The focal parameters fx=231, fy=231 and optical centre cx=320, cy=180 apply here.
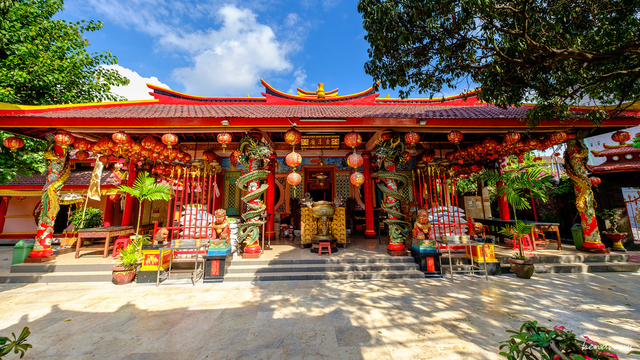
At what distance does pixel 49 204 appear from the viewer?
5543 millimetres

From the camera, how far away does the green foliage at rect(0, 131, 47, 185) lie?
21.9ft

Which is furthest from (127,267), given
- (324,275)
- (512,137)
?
(512,137)

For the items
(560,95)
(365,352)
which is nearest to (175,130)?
(365,352)

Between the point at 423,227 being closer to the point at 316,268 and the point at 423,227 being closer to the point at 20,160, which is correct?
the point at 316,268

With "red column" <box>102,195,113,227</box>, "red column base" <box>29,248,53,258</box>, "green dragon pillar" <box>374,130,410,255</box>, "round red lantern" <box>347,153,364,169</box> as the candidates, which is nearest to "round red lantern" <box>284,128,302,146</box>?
"round red lantern" <box>347,153,364,169</box>

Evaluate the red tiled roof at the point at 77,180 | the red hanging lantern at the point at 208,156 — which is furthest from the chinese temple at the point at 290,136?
the red tiled roof at the point at 77,180

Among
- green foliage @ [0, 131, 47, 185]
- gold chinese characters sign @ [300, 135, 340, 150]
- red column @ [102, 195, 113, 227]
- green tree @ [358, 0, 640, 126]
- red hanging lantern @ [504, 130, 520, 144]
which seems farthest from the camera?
red column @ [102, 195, 113, 227]

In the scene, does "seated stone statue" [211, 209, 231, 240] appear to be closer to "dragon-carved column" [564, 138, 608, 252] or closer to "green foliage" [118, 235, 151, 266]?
"green foliage" [118, 235, 151, 266]

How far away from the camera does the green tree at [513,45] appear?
11.7ft

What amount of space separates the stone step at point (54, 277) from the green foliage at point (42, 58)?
5.37 metres

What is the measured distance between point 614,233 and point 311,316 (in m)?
8.55

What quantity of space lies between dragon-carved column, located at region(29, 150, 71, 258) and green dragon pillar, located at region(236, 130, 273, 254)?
4.37m

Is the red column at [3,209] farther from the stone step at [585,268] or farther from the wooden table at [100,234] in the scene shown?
the stone step at [585,268]

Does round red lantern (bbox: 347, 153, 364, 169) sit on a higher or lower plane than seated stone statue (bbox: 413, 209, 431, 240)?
higher
